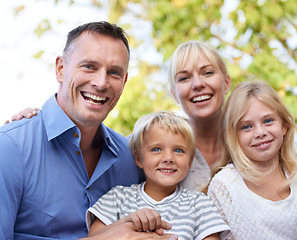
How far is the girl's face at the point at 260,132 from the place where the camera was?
230 cm

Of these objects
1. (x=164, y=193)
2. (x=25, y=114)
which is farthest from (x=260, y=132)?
(x=25, y=114)

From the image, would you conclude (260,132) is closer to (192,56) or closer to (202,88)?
(202,88)

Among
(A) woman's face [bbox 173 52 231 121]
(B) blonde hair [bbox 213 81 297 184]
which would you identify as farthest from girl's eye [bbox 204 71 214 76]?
(B) blonde hair [bbox 213 81 297 184]

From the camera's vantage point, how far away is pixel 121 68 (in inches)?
88.0

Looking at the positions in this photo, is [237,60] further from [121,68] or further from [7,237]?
[7,237]

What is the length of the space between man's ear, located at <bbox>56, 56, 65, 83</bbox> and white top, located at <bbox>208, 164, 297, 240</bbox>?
117 cm

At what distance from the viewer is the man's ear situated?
2289 mm

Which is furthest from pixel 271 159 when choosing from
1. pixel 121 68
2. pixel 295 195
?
pixel 121 68

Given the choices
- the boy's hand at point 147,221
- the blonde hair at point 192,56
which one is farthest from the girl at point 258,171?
the boy's hand at point 147,221

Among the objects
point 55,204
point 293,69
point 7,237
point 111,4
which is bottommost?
point 7,237

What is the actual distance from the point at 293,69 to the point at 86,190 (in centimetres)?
371

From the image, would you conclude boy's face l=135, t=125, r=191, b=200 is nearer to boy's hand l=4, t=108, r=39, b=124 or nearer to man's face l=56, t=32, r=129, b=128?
man's face l=56, t=32, r=129, b=128

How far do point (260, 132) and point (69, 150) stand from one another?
1159mm

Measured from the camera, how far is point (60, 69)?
2303mm
